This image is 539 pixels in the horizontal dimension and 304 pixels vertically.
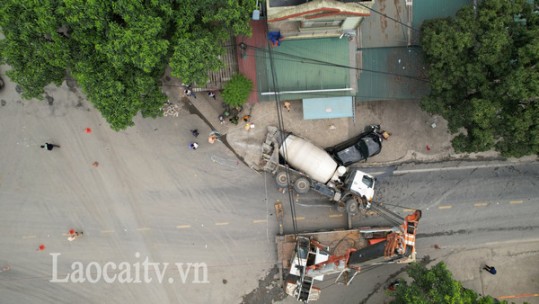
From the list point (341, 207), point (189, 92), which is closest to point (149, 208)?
point (189, 92)

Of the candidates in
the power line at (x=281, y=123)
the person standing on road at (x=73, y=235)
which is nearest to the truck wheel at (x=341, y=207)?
the power line at (x=281, y=123)

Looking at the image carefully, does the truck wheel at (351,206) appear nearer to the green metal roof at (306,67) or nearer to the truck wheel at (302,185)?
the truck wheel at (302,185)

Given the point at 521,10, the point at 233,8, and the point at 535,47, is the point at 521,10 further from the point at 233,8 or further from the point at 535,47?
the point at 233,8

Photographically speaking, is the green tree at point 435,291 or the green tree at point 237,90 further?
the green tree at point 237,90

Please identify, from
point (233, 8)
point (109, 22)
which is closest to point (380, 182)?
point (233, 8)

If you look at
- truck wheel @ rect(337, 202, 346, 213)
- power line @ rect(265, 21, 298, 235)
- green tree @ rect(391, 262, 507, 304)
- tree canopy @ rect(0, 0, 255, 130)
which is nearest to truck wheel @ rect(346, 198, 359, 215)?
truck wheel @ rect(337, 202, 346, 213)

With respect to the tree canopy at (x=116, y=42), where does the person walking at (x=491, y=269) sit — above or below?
below
